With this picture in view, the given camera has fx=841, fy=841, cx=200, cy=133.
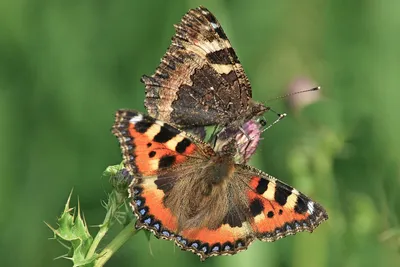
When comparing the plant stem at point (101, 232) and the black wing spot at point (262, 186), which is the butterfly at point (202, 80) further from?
the plant stem at point (101, 232)

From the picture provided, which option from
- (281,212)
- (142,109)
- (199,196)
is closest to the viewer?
(281,212)

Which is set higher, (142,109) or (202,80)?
(142,109)

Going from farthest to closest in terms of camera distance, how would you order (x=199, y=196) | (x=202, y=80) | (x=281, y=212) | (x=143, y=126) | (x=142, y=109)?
(x=142, y=109)
(x=202, y=80)
(x=199, y=196)
(x=281, y=212)
(x=143, y=126)

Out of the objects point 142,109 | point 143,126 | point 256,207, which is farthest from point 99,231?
point 142,109

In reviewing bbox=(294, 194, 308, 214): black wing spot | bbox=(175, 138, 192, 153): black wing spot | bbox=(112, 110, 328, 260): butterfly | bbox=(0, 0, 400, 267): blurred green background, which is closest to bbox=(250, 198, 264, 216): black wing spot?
bbox=(112, 110, 328, 260): butterfly

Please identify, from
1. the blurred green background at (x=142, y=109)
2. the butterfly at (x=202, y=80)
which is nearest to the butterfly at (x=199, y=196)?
the butterfly at (x=202, y=80)

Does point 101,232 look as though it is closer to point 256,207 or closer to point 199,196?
point 199,196
